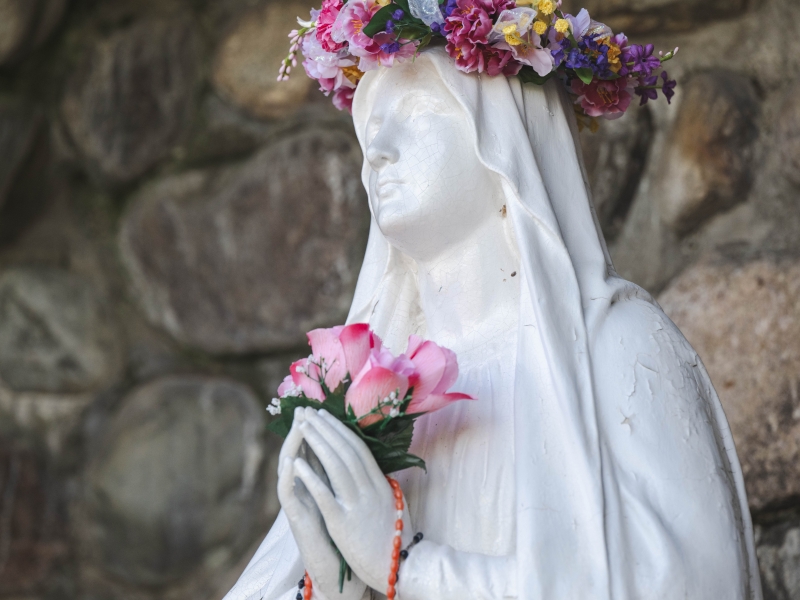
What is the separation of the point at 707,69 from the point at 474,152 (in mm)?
894

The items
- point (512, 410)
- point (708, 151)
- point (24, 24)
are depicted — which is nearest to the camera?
point (512, 410)

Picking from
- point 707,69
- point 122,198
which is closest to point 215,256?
point 122,198

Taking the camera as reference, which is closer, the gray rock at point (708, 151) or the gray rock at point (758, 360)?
the gray rock at point (758, 360)

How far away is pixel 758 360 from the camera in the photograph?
2020 mm

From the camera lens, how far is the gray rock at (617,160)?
2.27m

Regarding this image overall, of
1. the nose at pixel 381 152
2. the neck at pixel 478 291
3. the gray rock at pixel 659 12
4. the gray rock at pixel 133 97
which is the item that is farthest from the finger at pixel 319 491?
the gray rock at pixel 133 97

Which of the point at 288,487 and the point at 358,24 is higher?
the point at 358,24

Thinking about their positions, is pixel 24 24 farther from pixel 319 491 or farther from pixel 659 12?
pixel 319 491

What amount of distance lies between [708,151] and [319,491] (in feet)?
3.91

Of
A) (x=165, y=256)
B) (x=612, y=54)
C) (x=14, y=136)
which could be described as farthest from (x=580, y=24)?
(x=14, y=136)

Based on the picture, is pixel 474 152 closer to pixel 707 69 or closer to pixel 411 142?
pixel 411 142

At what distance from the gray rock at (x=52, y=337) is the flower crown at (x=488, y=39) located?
147cm

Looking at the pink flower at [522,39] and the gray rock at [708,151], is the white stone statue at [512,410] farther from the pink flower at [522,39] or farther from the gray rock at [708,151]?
the gray rock at [708,151]

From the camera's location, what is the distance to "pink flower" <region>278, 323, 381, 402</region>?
132 cm
